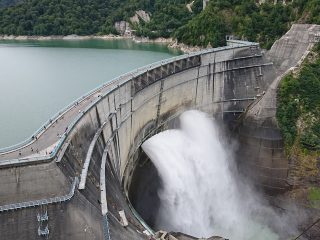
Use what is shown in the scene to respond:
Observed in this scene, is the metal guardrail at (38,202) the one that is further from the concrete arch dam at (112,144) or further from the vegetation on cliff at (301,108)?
the vegetation on cliff at (301,108)

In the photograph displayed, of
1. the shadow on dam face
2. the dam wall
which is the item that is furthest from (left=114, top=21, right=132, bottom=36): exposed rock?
the shadow on dam face

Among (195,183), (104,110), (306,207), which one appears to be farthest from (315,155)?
(104,110)

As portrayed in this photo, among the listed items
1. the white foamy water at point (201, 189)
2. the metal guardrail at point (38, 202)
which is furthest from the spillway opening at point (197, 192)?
the metal guardrail at point (38, 202)

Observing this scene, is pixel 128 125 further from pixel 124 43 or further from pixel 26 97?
pixel 124 43

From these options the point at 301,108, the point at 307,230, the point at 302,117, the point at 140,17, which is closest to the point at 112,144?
the point at 307,230

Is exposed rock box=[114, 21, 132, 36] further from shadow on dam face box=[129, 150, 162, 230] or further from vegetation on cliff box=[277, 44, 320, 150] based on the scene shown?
shadow on dam face box=[129, 150, 162, 230]

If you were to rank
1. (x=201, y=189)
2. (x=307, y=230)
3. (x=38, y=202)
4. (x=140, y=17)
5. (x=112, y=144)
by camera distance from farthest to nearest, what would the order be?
1. (x=140, y=17)
2. (x=201, y=189)
3. (x=307, y=230)
4. (x=112, y=144)
5. (x=38, y=202)

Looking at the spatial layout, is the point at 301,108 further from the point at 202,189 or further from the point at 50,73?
the point at 50,73
